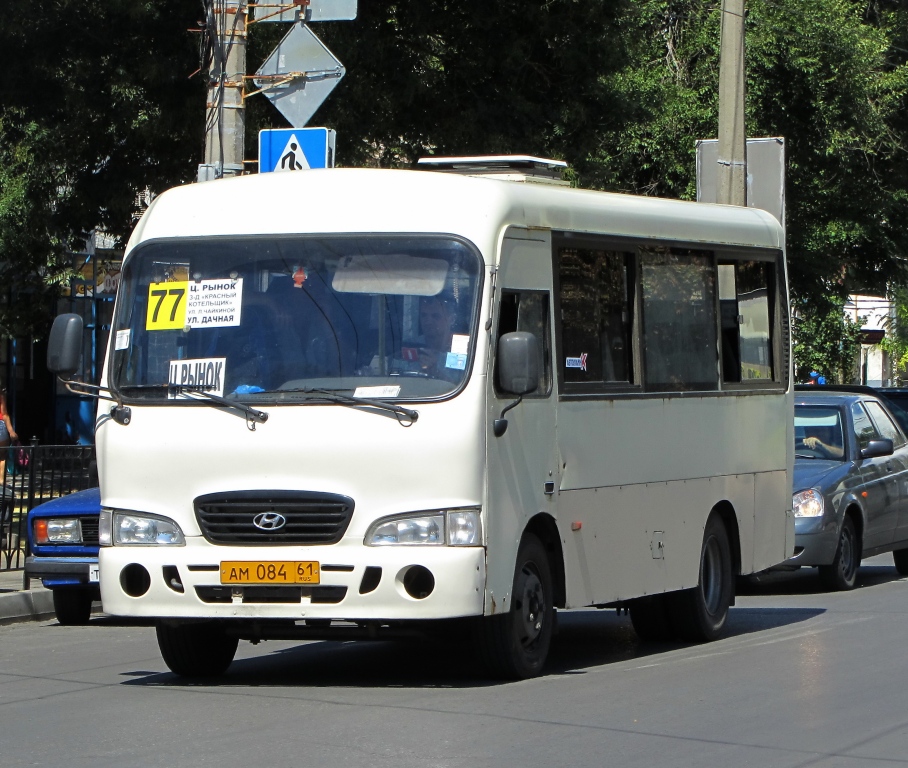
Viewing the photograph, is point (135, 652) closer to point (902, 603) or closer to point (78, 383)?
point (78, 383)

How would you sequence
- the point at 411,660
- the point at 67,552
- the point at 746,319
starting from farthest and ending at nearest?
the point at 67,552
the point at 746,319
the point at 411,660

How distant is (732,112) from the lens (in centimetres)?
Result: 1889

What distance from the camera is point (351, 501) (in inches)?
332

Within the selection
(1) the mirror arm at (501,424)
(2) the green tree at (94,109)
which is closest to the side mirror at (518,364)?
(1) the mirror arm at (501,424)

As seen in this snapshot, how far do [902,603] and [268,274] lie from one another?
22.0 ft

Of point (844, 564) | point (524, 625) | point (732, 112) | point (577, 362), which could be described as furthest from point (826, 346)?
point (524, 625)

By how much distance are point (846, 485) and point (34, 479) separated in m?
6.73

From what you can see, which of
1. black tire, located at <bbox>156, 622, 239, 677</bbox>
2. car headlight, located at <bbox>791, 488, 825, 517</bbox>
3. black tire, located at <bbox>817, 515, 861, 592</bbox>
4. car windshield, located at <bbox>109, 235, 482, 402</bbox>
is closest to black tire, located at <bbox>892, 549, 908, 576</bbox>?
black tire, located at <bbox>817, 515, 861, 592</bbox>

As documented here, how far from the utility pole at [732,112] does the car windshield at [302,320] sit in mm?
9927

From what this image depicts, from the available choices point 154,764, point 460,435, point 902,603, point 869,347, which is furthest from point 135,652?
point 869,347

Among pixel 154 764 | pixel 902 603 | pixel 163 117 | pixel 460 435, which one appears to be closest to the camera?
pixel 154 764

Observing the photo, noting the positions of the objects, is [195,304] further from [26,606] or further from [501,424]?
[26,606]

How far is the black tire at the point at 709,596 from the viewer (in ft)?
36.0

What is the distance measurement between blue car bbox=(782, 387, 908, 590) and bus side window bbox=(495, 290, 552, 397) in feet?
17.0
